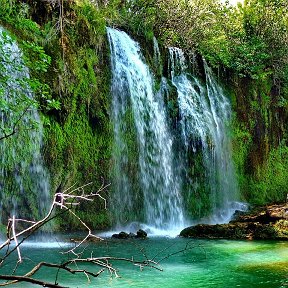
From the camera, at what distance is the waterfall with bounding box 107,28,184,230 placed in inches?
453

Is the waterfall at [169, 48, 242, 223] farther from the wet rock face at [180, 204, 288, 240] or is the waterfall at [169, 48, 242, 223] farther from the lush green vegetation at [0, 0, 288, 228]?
the wet rock face at [180, 204, 288, 240]

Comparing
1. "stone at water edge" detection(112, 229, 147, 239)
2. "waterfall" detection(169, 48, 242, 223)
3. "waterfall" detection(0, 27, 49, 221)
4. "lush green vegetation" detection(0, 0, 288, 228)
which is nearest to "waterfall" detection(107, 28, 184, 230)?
"lush green vegetation" detection(0, 0, 288, 228)

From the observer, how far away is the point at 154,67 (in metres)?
13.5

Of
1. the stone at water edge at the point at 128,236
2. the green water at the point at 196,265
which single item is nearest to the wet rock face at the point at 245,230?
the green water at the point at 196,265

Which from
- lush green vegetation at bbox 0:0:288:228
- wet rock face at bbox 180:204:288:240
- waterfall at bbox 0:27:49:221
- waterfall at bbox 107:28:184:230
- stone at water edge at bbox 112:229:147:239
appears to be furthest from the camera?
waterfall at bbox 107:28:184:230

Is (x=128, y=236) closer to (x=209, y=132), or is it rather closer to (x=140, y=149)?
(x=140, y=149)

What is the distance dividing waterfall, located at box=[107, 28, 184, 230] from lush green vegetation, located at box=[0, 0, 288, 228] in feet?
1.23

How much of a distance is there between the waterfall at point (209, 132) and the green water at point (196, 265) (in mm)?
4554

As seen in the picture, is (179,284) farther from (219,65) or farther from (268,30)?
(268,30)

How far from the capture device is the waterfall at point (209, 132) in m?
13.4

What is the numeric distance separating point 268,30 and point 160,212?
9.95 meters

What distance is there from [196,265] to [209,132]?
301 inches

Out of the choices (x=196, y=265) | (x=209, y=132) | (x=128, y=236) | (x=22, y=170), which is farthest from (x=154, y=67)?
(x=196, y=265)

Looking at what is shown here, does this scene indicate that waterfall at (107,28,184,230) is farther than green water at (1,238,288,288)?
Yes
